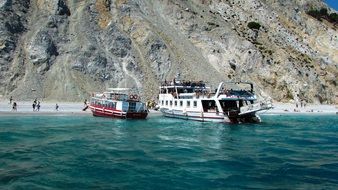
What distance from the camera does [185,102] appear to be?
213ft

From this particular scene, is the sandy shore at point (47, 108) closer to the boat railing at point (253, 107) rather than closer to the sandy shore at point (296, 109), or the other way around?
the boat railing at point (253, 107)

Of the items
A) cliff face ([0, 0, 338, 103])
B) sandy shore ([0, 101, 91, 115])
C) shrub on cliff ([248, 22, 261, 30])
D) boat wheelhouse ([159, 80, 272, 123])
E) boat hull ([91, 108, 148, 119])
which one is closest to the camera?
boat wheelhouse ([159, 80, 272, 123])

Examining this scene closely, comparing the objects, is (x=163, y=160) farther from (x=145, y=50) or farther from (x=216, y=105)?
(x=145, y=50)

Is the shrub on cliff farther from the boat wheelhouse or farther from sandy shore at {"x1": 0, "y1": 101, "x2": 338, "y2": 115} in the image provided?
the boat wheelhouse

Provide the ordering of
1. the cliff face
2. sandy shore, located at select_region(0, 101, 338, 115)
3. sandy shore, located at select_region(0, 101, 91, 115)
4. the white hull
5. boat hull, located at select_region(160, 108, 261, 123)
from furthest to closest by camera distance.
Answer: the cliff face
sandy shore, located at select_region(0, 101, 338, 115)
sandy shore, located at select_region(0, 101, 91, 115)
the white hull
boat hull, located at select_region(160, 108, 261, 123)

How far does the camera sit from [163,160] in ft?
90.0

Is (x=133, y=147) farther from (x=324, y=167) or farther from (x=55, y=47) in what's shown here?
(x=55, y=47)

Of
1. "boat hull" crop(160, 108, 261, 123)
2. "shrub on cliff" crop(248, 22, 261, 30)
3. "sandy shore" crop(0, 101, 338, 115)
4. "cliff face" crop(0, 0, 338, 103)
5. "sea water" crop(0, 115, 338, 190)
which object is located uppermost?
"shrub on cliff" crop(248, 22, 261, 30)

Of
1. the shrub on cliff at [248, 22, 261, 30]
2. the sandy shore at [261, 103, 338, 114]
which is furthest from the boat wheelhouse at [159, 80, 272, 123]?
the shrub on cliff at [248, 22, 261, 30]

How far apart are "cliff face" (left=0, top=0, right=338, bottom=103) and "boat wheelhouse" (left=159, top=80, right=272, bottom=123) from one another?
65.0 feet

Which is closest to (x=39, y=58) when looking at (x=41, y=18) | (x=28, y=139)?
(x=41, y=18)

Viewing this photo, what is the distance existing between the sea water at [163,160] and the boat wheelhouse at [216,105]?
11.8 m

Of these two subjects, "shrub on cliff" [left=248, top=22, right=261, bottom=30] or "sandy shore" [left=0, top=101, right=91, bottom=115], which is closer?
"sandy shore" [left=0, top=101, right=91, bottom=115]

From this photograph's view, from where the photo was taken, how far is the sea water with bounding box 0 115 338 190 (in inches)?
847
